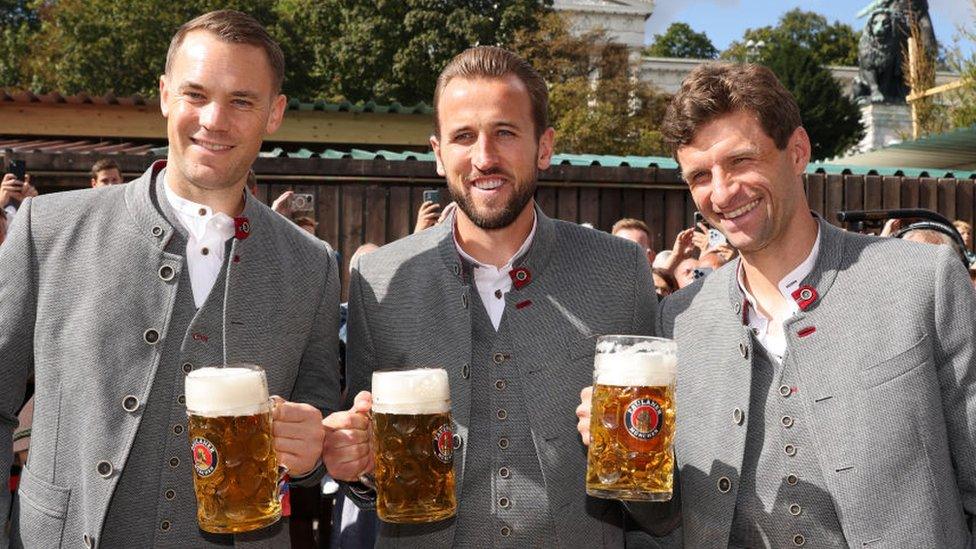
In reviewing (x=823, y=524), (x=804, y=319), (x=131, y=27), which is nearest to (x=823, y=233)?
(x=804, y=319)

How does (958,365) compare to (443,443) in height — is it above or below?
above

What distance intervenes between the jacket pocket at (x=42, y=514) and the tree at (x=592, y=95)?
19.9 m

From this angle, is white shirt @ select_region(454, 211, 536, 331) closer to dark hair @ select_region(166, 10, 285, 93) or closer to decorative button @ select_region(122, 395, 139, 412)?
dark hair @ select_region(166, 10, 285, 93)

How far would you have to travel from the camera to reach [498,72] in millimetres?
2482

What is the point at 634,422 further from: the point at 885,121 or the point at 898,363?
the point at 885,121

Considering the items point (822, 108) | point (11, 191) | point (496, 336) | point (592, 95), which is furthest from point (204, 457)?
point (822, 108)

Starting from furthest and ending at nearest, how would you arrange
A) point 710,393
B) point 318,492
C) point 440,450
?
point 318,492
point 710,393
point 440,450

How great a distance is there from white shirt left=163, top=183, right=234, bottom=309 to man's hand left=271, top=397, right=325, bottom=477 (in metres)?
0.45

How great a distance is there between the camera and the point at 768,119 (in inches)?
89.4

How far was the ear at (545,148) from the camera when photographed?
2600 millimetres

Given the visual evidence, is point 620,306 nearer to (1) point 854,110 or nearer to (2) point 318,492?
(2) point 318,492

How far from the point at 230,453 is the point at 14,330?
67cm

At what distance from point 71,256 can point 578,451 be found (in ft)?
4.31

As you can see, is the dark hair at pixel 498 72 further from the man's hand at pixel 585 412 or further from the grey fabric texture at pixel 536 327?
the man's hand at pixel 585 412
